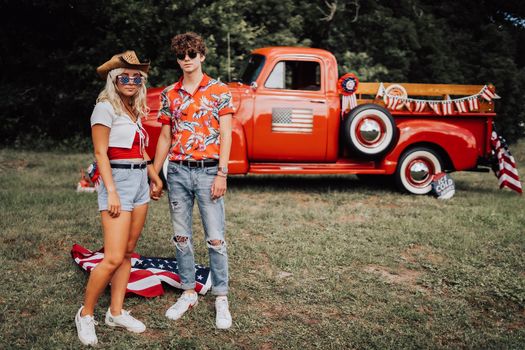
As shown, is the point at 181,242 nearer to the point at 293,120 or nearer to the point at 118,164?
the point at 118,164

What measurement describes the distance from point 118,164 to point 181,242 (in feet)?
2.40

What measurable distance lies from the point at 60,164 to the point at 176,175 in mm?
6879

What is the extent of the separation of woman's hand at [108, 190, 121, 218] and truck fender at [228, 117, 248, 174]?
4072 millimetres

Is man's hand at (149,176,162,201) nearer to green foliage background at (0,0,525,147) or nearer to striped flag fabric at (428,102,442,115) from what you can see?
striped flag fabric at (428,102,442,115)

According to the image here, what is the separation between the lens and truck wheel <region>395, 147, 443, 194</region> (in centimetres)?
751

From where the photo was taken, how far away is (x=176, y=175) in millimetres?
3297

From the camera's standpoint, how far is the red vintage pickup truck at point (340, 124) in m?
7.08

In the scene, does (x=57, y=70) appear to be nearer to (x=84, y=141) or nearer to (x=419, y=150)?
(x=84, y=141)

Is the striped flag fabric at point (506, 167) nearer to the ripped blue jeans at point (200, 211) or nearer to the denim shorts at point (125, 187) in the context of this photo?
the ripped blue jeans at point (200, 211)

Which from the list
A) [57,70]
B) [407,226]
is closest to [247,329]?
[407,226]

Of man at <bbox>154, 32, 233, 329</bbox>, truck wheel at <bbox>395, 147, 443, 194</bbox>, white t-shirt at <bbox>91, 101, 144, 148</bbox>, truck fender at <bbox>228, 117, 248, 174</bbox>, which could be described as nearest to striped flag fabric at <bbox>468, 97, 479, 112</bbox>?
truck wheel at <bbox>395, 147, 443, 194</bbox>

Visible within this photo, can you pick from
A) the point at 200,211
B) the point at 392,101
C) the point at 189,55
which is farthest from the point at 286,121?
the point at 189,55

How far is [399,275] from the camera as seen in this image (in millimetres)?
4281

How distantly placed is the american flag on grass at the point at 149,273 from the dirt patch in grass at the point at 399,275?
1381 millimetres
